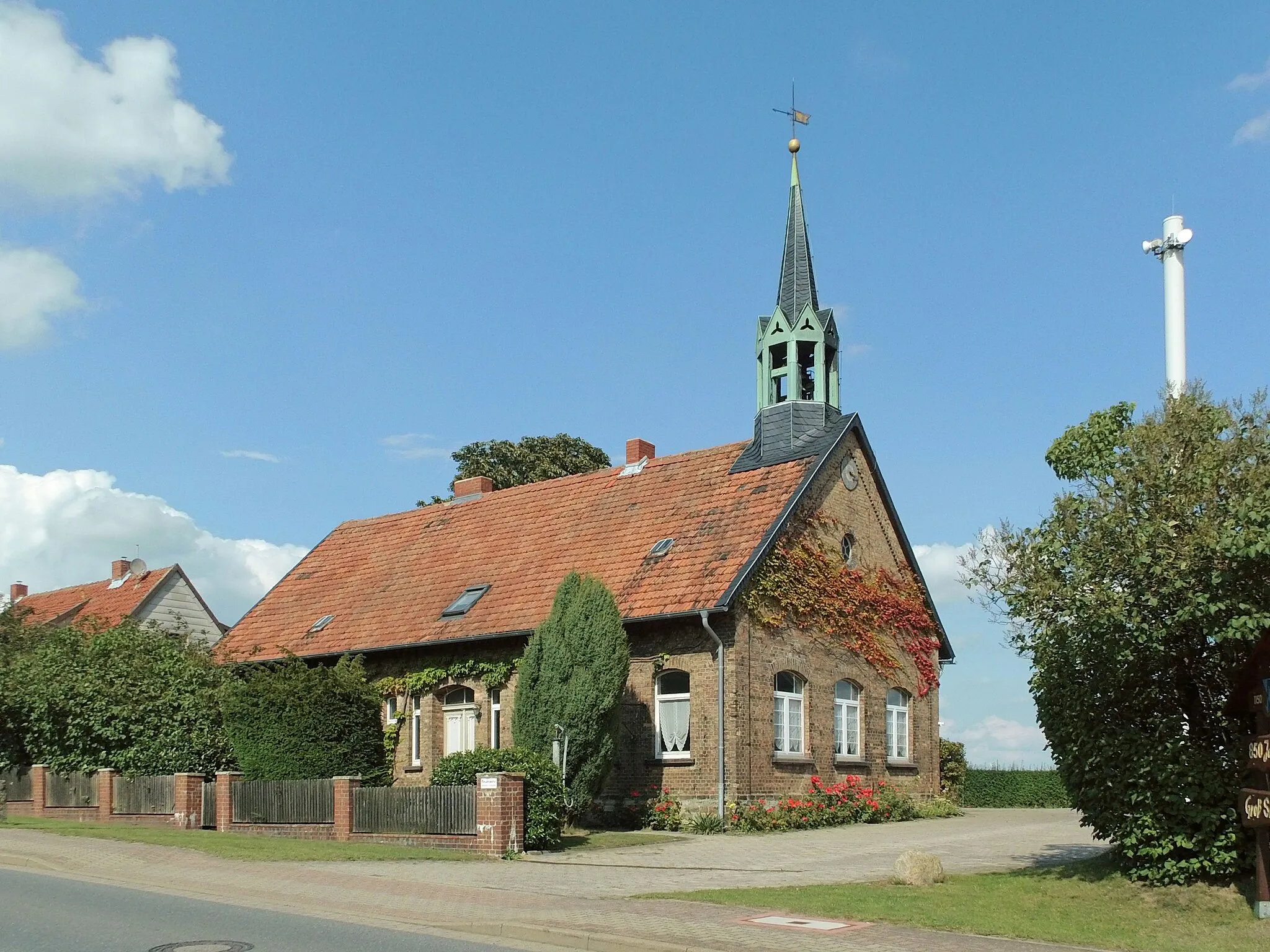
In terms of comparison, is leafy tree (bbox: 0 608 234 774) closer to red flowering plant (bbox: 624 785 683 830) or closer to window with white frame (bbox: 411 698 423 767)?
window with white frame (bbox: 411 698 423 767)

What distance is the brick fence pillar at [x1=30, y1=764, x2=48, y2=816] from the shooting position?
28.8 meters

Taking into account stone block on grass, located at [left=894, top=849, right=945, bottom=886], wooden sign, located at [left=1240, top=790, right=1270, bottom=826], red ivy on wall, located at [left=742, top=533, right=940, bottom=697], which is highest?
red ivy on wall, located at [left=742, top=533, right=940, bottom=697]

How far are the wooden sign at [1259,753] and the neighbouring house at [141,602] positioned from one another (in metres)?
40.9

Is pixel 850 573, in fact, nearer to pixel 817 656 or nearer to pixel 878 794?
pixel 817 656

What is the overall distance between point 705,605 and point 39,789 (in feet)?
53.6

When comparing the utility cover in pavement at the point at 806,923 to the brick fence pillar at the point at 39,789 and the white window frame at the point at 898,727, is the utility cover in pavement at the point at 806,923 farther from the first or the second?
the brick fence pillar at the point at 39,789

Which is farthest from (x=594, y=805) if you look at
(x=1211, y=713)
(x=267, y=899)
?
(x=1211, y=713)

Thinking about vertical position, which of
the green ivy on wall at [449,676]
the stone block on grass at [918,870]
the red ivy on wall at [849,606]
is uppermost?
the red ivy on wall at [849,606]

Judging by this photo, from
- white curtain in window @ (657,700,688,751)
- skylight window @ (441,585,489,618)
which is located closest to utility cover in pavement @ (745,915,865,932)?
white curtain in window @ (657,700,688,751)

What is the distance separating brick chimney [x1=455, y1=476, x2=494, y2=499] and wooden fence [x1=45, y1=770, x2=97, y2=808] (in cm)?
1269

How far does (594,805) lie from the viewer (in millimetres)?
25203

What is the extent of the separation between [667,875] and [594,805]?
9.05 metres

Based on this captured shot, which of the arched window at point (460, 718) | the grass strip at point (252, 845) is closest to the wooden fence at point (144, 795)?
the grass strip at point (252, 845)

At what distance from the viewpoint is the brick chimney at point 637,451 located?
105 ft
